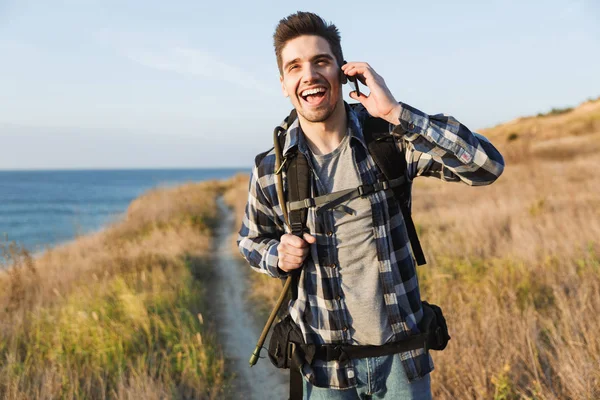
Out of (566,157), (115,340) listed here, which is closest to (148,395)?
(115,340)

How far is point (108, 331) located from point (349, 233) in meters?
3.93

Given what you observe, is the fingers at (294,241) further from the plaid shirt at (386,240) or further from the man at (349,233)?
the plaid shirt at (386,240)

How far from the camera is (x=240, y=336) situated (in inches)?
215

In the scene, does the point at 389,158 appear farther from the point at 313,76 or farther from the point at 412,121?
the point at 313,76

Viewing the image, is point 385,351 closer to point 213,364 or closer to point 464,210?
point 213,364

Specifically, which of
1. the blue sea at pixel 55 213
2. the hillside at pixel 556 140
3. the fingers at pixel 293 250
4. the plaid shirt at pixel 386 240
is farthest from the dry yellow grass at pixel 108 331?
the hillside at pixel 556 140

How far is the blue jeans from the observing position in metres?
1.70

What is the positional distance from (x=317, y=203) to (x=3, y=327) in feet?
15.5

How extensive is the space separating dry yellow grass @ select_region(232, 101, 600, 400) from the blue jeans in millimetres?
1390

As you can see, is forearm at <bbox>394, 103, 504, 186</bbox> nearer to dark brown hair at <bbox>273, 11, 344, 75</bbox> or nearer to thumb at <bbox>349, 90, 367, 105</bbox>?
thumb at <bbox>349, 90, 367, 105</bbox>

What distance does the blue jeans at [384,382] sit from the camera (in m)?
1.70

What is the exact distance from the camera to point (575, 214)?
6.91 m

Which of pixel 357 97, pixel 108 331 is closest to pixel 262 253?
pixel 357 97

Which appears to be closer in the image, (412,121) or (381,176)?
(412,121)
